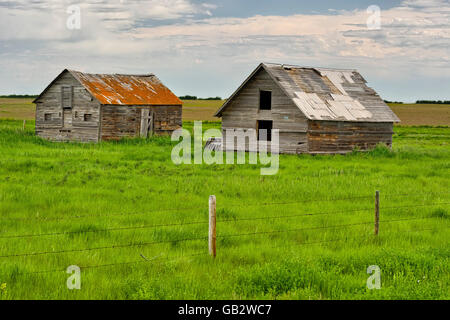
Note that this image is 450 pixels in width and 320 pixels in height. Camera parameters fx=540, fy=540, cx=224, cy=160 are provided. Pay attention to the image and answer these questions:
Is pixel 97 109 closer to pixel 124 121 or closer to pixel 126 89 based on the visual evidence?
pixel 124 121

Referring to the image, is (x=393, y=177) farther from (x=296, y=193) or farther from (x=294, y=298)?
(x=294, y=298)

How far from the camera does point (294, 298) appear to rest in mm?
Result: 7328

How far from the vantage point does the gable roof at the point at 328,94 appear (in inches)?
1193

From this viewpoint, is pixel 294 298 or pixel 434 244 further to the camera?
pixel 434 244

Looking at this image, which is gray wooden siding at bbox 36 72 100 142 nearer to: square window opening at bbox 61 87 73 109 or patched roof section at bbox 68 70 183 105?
square window opening at bbox 61 87 73 109

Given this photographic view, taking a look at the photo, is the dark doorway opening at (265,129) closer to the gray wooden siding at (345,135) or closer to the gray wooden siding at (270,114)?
the gray wooden siding at (270,114)

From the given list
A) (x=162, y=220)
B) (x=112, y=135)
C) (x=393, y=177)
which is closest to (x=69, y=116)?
(x=112, y=135)

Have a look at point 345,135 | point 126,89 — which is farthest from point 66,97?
point 345,135

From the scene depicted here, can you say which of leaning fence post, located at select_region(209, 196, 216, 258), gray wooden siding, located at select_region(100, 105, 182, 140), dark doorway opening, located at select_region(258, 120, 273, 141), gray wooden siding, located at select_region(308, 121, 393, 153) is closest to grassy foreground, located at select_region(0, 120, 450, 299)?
leaning fence post, located at select_region(209, 196, 216, 258)

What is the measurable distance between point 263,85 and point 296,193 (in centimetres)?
1599

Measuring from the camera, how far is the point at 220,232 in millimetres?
11297

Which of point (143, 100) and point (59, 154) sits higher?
point (143, 100)

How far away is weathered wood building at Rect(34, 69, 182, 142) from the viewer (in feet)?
120

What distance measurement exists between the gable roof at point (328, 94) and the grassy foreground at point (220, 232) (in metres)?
8.77
